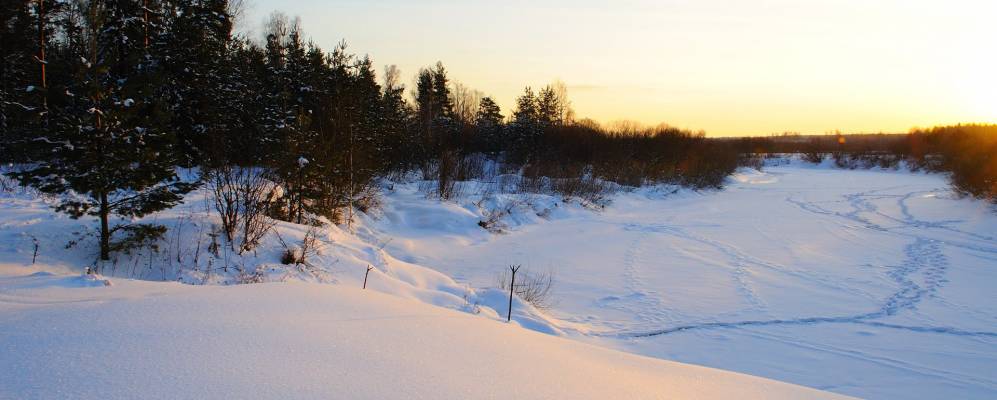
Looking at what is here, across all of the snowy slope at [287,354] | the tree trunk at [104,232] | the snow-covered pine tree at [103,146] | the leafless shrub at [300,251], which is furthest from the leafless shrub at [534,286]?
the tree trunk at [104,232]

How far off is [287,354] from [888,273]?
40.0ft

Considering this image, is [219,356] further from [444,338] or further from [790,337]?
[790,337]

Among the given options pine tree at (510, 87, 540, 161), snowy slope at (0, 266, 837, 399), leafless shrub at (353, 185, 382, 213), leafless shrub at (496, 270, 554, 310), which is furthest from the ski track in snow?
pine tree at (510, 87, 540, 161)

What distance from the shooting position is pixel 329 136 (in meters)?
14.4

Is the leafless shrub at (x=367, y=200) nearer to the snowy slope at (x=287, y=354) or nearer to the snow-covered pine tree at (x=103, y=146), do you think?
the snow-covered pine tree at (x=103, y=146)

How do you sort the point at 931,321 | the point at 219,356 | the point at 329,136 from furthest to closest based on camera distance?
the point at 329,136
the point at 931,321
the point at 219,356

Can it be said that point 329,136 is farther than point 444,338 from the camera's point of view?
Yes

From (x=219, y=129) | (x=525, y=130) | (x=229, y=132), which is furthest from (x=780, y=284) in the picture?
(x=525, y=130)

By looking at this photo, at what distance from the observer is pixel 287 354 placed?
8.77 feet

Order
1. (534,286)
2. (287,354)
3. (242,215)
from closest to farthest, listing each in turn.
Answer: (287,354), (242,215), (534,286)

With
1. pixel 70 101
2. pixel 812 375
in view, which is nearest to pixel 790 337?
pixel 812 375

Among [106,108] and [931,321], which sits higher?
[106,108]

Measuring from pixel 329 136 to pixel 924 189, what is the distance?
33.5 m

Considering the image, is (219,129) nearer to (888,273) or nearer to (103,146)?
(103,146)
